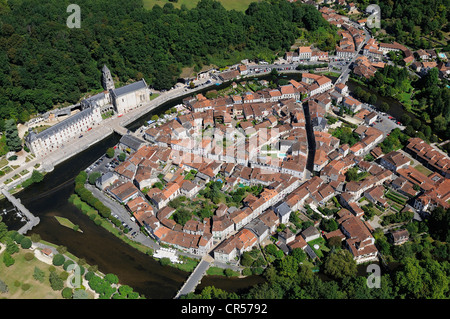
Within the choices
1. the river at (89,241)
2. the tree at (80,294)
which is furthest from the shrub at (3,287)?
the river at (89,241)

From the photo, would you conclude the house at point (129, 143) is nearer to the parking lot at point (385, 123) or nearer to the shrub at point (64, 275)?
the shrub at point (64, 275)

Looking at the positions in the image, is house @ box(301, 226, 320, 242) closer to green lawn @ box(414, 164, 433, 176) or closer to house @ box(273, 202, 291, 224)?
house @ box(273, 202, 291, 224)

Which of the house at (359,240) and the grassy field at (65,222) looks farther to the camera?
the grassy field at (65,222)

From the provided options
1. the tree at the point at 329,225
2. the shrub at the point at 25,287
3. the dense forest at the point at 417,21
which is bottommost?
the shrub at the point at 25,287

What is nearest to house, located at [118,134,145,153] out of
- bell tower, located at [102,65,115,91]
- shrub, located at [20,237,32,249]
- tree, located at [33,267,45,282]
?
bell tower, located at [102,65,115,91]

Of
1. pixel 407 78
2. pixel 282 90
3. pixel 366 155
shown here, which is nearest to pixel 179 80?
pixel 282 90

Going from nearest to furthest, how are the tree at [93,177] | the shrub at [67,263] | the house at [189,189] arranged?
the shrub at [67,263], the house at [189,189], the tree at [93,177]
